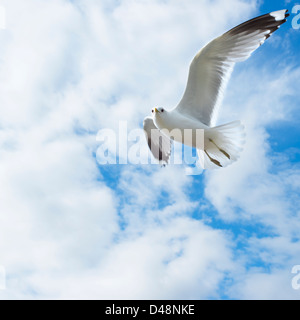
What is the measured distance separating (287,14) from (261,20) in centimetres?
32

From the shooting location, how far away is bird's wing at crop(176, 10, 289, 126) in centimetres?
489

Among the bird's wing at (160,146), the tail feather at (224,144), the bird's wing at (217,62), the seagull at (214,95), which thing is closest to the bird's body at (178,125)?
the seagull at (214,95)

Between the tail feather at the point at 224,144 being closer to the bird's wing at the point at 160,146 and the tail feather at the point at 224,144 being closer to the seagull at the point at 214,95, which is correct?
the seagull at the point at 214,95

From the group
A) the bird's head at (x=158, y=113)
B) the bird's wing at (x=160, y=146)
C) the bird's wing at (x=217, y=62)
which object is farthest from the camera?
the bird's wing at (x=160, y=146)

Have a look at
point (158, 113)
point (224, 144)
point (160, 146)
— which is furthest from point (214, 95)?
point (160, 146)

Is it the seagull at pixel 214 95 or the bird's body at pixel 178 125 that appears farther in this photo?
the bird's body at pixel 178 125

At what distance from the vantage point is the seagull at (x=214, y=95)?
16.1 feet

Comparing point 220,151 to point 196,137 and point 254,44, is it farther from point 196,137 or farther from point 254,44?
point 254,44

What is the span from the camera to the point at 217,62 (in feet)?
16.8

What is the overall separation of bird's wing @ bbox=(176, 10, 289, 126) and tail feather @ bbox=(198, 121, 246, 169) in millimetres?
305

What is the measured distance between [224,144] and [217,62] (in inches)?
41.3

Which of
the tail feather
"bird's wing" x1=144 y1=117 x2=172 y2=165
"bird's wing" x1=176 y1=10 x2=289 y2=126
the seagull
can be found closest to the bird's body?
the seagull
